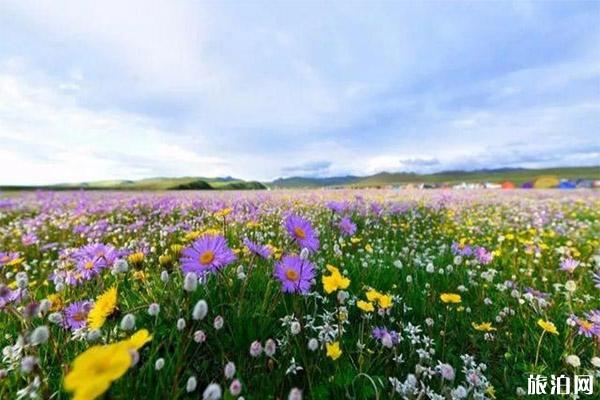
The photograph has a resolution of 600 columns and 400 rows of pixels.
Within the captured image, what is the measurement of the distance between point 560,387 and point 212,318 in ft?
7.25

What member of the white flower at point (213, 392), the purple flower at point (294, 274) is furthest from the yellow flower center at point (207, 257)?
the white flower at point (213, 392)

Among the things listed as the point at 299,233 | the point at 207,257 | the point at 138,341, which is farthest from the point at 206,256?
the point at 138,341

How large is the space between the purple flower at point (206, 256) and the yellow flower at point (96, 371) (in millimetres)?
934

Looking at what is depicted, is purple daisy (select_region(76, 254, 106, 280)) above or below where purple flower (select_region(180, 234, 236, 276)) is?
below

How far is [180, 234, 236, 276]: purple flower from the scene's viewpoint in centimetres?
196

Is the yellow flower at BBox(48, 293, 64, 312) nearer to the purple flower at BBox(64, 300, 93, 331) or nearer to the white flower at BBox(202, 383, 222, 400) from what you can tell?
the purple flower at BBox(64, 300, 93, 331)

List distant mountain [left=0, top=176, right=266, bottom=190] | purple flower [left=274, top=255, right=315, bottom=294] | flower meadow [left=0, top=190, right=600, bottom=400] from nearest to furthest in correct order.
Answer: flower meadow [left=0, top=190, right=600, bottom=400]
purple flower [left=274, top=255, right=315, bottom=294]
distant mountain [left=0, top=176, right=266, bottom=190]

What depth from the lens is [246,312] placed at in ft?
6.99

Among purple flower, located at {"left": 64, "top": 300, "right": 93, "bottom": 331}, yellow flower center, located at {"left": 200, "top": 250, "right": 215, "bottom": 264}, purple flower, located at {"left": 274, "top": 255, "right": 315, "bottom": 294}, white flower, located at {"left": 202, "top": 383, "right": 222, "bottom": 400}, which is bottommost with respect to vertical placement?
purple flower, located at {"left": 64, "top": 300, "right": 93, "bottom": 331}

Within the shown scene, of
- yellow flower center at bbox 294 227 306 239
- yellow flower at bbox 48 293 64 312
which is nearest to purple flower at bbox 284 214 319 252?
yellow flower center at bbox 294 227 306 239

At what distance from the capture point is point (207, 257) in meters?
1.99

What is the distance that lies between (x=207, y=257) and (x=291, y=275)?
1.73ft

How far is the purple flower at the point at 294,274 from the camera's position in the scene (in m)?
2.16

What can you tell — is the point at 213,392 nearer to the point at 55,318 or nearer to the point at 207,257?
the point at 207,257
